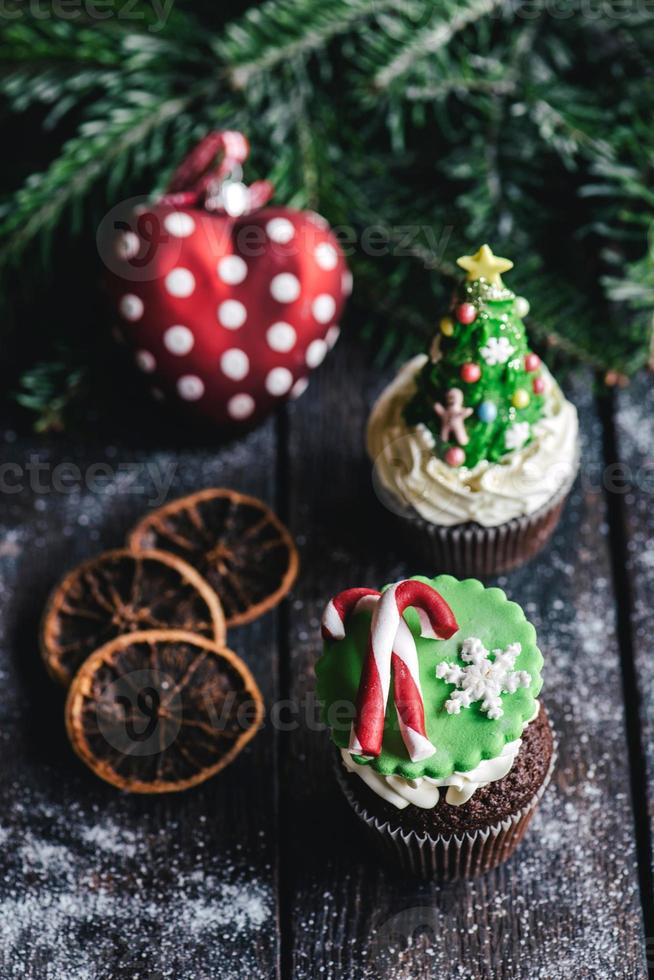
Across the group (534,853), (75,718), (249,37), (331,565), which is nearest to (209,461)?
(331,565)

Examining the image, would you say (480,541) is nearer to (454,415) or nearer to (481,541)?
(481,541)

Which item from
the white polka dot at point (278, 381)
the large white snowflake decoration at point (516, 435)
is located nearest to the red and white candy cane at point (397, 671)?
the large white snowflake decoration at point (516, 435)

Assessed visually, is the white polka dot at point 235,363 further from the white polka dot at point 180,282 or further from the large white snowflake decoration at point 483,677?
the large white snowflake decoration at point 483,677

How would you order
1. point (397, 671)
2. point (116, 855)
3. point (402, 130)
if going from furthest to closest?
1. point (402, 130)
2. point (116, 855)
3. point (397, 671)

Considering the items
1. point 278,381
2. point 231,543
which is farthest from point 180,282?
point 231,543

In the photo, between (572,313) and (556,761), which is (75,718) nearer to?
(556,761)

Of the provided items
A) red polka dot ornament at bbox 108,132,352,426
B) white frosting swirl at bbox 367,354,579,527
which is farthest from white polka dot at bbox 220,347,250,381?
white frosting swirl at bbox 367,354,579,527

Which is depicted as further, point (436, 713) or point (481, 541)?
point (481, 541)
